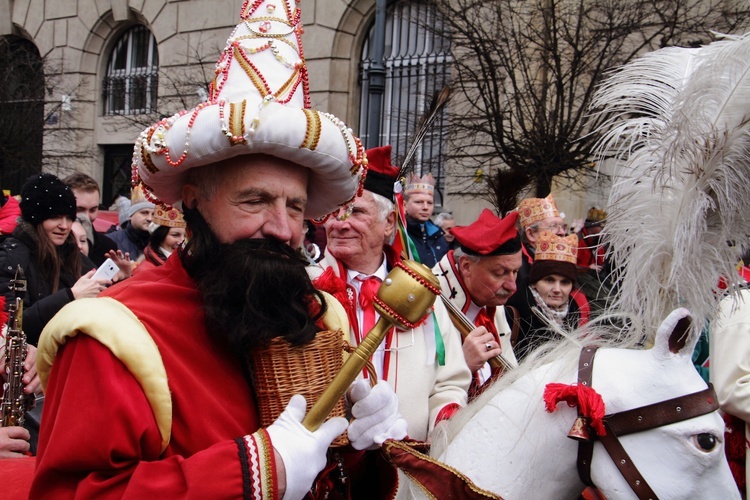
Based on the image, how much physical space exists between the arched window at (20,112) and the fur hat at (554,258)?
13662 millimetres

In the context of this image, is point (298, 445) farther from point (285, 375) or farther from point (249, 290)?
point (249, 290)

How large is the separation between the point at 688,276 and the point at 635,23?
9.01 meters

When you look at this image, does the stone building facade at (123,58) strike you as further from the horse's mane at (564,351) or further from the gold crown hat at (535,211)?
the horse's mane at (564,351)

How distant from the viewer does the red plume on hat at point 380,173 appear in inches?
161

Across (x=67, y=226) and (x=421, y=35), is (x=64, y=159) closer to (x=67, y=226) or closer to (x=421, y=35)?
(x=421, y=35)

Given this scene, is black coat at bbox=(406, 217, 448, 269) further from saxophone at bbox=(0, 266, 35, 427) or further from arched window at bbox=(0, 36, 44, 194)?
arched window at bbox=(0, 36, 44, 194)

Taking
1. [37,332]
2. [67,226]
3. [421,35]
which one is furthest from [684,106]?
[421,35]

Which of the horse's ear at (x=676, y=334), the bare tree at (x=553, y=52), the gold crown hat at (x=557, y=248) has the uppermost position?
the bare tree at (x=553, y=52)

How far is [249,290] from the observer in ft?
6.96

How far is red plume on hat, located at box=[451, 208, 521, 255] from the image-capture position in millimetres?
4602

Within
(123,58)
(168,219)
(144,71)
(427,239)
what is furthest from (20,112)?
(168,219)

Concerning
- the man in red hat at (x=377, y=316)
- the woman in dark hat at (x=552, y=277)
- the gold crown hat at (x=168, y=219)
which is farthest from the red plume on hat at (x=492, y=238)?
the gold crown hat at (x=168, y=219)

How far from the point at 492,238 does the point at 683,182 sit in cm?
239

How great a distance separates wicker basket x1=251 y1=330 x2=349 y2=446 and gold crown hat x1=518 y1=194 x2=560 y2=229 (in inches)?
213
